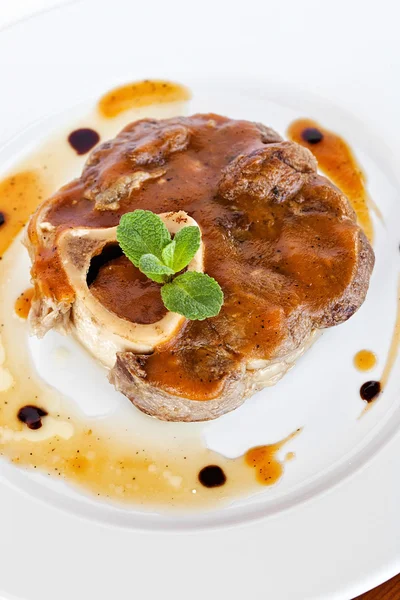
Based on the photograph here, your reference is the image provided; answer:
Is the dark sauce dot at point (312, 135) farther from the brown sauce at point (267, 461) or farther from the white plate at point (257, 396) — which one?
the brown sauce at point (267, 461)

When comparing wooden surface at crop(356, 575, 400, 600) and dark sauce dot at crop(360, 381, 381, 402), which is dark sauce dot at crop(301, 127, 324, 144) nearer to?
dark sauce dot at crop(360, 381, 381, 402)

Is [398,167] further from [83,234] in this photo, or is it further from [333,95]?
[83,234]

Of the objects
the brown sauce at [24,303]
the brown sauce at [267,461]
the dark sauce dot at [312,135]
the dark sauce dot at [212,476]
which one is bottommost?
the brown sauce at [267,461]

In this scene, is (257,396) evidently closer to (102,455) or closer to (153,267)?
(102,455)

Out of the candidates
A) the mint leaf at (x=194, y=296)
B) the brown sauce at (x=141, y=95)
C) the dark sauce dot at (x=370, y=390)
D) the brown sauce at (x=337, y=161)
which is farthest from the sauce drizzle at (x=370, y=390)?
the brown sauce at (x=141, y=95)

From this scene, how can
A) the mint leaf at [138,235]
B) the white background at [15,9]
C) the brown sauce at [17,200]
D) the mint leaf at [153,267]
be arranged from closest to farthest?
the mint leaf at [153,267], the mint leaf at [138,235], the brown sauce at [17,200], the white background at [15,9]

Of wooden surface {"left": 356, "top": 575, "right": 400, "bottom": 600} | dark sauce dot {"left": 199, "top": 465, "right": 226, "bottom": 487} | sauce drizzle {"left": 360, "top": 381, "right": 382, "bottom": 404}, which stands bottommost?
wooden surface {"left": 356, "top": 575, "right": 400, "bottom": 600}

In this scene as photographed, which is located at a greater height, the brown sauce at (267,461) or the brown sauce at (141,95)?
the brown sauce at (141,95)

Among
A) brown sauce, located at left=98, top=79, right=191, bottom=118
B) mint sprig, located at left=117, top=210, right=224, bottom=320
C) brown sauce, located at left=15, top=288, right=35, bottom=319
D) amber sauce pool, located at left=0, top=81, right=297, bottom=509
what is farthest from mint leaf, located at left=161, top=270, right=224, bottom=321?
brown sauce, located at left=98, top=79, right=191, bottom=118
